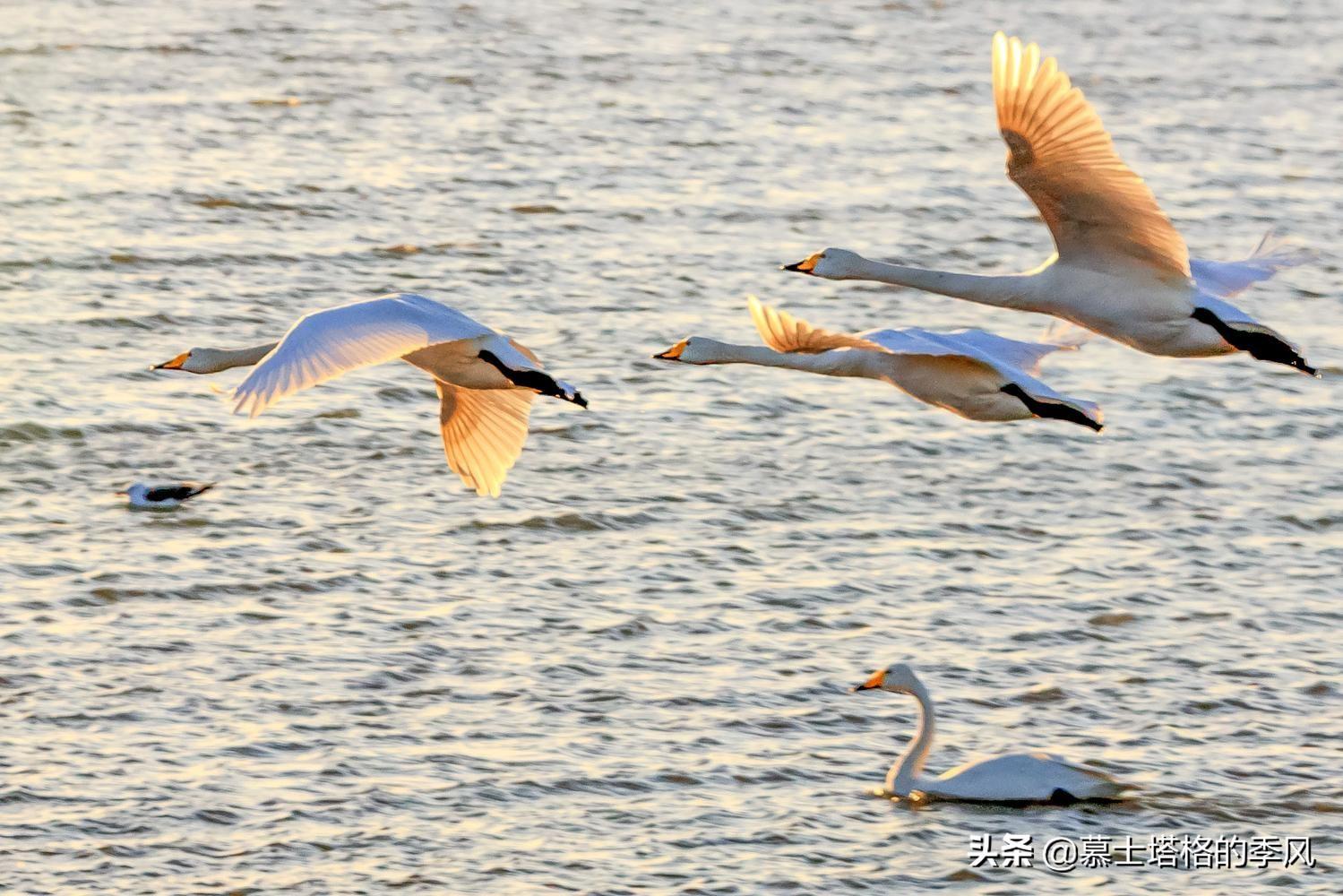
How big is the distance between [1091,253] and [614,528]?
637cm

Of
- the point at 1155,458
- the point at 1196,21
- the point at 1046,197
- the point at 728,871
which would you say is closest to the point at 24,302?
the point at 1155,458

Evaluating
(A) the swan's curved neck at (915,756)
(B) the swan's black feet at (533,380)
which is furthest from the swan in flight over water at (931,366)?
(A) the swan's curved neck at (915,756)

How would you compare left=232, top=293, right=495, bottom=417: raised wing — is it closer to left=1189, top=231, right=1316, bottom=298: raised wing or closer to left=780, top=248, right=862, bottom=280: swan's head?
left=780, top=248, right=862, bottom=280: swan's head

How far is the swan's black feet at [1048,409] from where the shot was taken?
33.1 feet

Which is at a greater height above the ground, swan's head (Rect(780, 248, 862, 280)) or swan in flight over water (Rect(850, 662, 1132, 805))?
swan's head (Rect(780, 248, 862, 280))

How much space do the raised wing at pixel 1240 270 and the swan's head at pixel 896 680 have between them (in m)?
2.90

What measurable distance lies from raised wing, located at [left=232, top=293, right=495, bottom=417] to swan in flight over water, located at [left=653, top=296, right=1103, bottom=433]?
1.05m

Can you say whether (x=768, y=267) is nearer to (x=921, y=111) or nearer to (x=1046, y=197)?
(x=921, y=111)

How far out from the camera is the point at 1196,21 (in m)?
34.7

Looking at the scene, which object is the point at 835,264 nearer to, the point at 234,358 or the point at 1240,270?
the point at 1240,270

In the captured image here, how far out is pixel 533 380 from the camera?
32.3ft

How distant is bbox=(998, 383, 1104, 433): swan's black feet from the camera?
33.1 ft

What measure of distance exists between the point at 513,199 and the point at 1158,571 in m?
9.75

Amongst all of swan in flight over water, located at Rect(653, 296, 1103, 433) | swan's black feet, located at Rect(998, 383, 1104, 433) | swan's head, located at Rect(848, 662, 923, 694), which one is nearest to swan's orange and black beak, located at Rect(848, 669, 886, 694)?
swan's head, located at Rect(848, 662, 923, 694)
